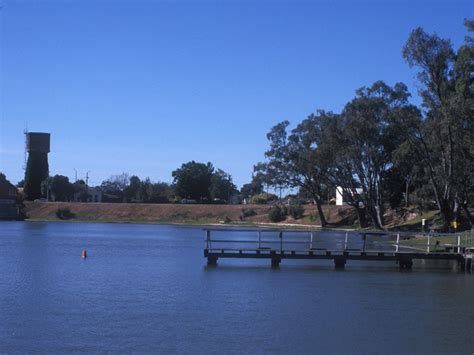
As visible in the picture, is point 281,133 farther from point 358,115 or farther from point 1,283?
point 1,283

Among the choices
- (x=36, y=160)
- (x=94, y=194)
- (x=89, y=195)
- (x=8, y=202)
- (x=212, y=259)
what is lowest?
(x=212, y=259)

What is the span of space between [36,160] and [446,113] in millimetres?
122888

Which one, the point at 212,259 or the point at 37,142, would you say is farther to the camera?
the point at 37,142

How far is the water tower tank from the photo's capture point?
155500mm

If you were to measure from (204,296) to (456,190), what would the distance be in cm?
3729

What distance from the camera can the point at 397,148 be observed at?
6394cm

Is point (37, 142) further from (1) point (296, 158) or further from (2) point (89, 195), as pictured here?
(1) point (296, 158)

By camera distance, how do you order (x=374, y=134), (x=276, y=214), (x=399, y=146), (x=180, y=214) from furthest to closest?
(x=180, y=214), (x=276, y=214), (x=374, y=134), (x=399, y=146)

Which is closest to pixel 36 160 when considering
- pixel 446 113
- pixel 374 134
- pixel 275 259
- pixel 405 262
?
pixel 374 134

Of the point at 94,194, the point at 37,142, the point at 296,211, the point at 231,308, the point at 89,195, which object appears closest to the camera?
the point at 231,308

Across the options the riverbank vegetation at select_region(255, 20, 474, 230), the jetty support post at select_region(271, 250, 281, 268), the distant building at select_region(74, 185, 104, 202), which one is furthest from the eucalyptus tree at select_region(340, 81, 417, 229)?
the distant building at select_region(74, 185, 104, 202)

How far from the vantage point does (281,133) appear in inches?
3558

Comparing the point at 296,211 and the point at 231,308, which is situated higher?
the point at 296,211

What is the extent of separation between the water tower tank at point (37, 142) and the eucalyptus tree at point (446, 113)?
115723 millimetres
